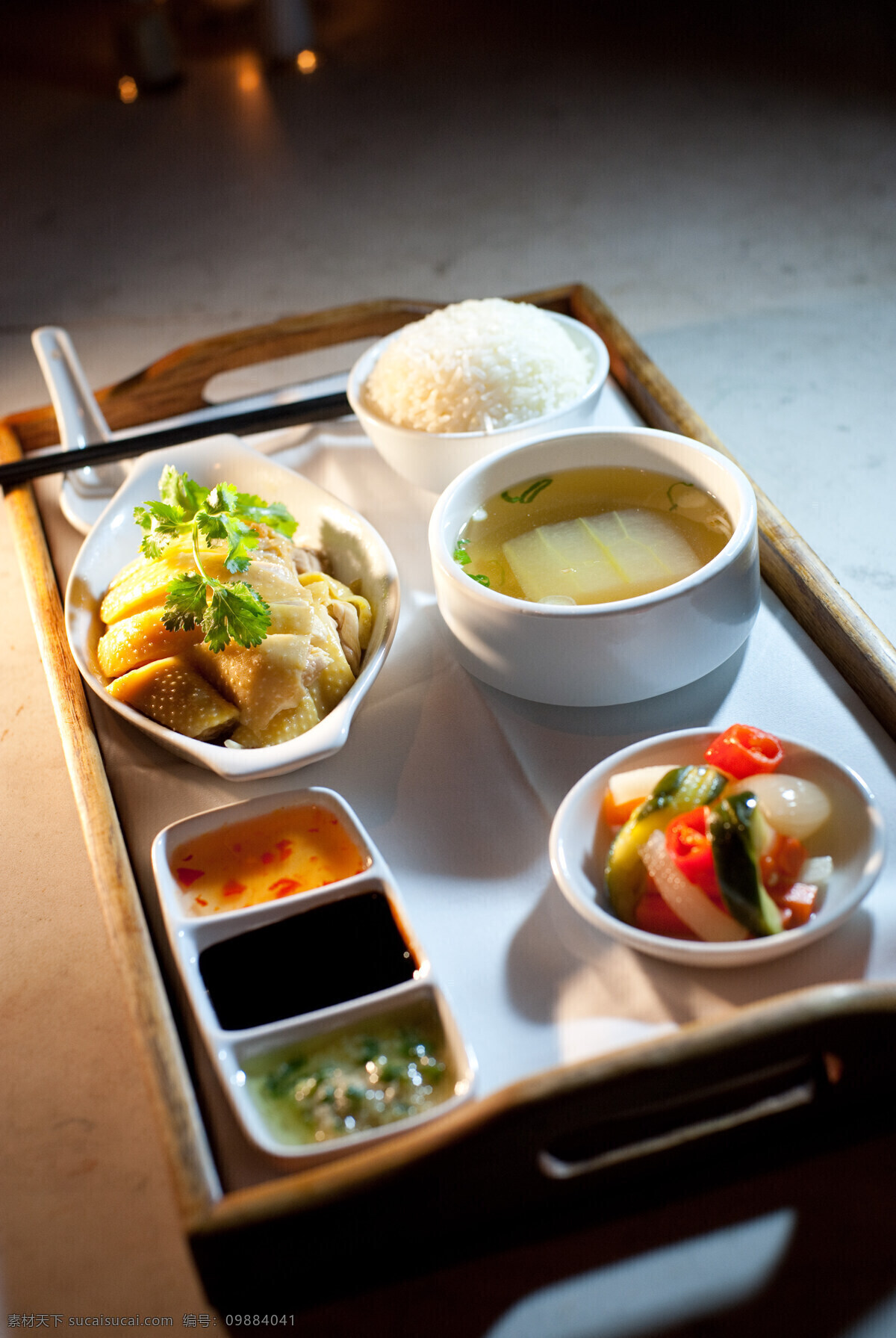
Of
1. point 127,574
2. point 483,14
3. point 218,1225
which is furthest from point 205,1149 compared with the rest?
point 483,14

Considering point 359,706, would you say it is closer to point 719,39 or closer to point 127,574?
point 127,574

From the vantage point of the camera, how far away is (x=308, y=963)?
3.17 ft

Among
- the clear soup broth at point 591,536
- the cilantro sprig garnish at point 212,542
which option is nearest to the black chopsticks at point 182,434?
the cilantro sprig garnish at point 212,542

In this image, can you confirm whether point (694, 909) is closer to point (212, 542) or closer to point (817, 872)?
point (817, 872)

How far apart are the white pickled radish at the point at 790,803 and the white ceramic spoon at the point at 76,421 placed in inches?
44.6

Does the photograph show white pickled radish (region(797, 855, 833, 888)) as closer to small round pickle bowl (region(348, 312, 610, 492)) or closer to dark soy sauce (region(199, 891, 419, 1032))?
dark soy sauce (region(199, 891, 419, 1032))

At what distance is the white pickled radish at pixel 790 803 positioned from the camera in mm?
973

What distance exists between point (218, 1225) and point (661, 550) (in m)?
0.82

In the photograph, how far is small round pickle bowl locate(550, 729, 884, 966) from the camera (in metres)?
0.92

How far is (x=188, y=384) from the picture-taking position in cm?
193

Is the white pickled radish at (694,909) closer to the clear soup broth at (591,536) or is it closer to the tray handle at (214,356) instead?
the clear soup broth at (591,536)

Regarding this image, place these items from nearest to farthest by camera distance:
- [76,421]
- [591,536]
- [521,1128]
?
[521,1128], [591,536], [76,421]

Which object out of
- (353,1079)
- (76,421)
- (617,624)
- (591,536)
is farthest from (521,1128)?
(76,421)

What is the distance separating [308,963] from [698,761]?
428 millimetres
